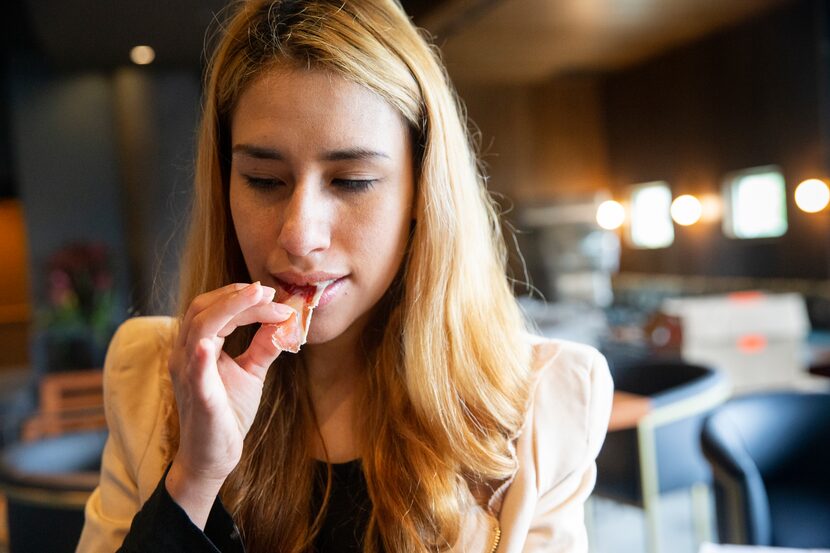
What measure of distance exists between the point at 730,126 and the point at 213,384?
7.71 m

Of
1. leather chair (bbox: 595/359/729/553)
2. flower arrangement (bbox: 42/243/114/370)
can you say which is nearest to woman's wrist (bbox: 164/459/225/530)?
leather chair (bbox: 595/359/729/553)

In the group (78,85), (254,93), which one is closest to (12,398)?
(78,85)

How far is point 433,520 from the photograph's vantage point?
1010 millimetres

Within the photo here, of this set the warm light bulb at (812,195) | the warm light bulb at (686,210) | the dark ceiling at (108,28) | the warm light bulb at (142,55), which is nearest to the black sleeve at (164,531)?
the dark ceiling at (108,28)

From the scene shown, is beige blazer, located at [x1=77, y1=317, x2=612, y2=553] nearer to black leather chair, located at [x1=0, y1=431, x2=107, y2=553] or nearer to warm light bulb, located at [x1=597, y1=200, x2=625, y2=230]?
black leather chair, located at [x1=0, y1=431, x2=107, y2=553]

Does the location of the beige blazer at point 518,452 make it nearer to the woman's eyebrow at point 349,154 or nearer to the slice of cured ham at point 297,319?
the slice of cured ham at point 297,319

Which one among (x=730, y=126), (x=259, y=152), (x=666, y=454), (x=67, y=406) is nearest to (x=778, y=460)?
(x=666, y=454)

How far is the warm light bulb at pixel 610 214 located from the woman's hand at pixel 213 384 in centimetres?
911

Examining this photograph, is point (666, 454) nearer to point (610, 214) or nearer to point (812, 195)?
point (812, 195)

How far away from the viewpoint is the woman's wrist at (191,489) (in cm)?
88

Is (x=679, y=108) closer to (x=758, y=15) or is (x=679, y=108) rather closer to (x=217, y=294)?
(x=758, y=15)

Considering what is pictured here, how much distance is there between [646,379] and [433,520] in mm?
2173

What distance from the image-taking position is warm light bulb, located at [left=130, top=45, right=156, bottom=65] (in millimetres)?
5723

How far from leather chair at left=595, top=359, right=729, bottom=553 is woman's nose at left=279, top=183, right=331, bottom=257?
166cm
